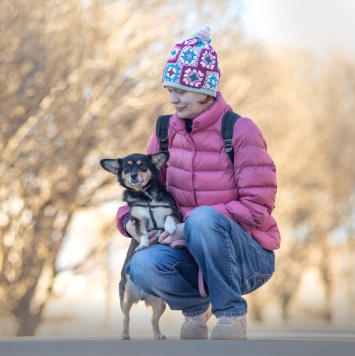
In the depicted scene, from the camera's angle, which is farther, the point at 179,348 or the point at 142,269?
the point at 142,269

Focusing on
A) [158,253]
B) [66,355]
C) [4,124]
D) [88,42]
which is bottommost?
[66,355]

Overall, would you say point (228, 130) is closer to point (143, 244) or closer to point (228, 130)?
point (228, 130)

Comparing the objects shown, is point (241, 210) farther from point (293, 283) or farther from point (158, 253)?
point (293, 283)

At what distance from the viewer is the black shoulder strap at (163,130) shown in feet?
26.1

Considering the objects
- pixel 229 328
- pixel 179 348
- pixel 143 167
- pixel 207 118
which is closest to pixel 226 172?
pixel 207 118

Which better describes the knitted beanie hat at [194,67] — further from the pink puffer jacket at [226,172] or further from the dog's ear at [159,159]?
the dog's ear at [159,159]

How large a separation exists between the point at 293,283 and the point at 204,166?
2847 cm

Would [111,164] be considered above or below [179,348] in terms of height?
above

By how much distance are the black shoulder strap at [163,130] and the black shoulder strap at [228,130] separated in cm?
47

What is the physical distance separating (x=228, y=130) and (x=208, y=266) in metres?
0.89

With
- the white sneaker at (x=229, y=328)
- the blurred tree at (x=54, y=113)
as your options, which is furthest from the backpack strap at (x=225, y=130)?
the blurred tree at (x=54, y=113)

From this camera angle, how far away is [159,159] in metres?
7.98

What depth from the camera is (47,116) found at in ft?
69.1

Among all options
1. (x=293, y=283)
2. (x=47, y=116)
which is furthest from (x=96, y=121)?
(x=293, y=283)
